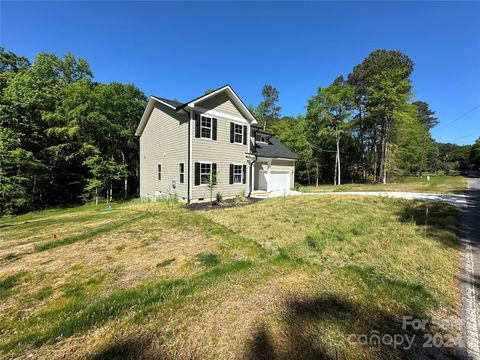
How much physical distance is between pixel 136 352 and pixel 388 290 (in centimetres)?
352

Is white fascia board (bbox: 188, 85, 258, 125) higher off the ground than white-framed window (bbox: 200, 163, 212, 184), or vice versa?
white fascia board (bbox: 188, 85, 258, 125)

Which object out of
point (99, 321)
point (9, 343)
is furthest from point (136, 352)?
point (9, 343)

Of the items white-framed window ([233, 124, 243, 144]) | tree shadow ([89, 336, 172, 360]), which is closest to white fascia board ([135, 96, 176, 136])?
white-framed window ([233, 124, 243, 144])

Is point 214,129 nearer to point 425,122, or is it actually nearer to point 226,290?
point 226,290

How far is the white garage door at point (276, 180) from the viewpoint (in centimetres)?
1694

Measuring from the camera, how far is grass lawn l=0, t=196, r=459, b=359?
A: 231 cm

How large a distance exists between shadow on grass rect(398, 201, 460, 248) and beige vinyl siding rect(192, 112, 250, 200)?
29.6 feet

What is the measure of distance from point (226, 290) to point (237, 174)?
1118cm

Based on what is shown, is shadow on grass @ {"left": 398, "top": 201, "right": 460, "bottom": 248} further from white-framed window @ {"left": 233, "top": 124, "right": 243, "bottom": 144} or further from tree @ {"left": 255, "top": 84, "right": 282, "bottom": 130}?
tree @ {"left": 255, "top": 84, "right": 282, "bottom": 130}

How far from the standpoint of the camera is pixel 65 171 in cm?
2009

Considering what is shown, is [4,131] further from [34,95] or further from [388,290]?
[388,290]

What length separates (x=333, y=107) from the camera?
22859 mm

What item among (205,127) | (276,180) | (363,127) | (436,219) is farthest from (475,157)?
(205,127)

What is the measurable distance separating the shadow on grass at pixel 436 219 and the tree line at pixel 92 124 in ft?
50.2
